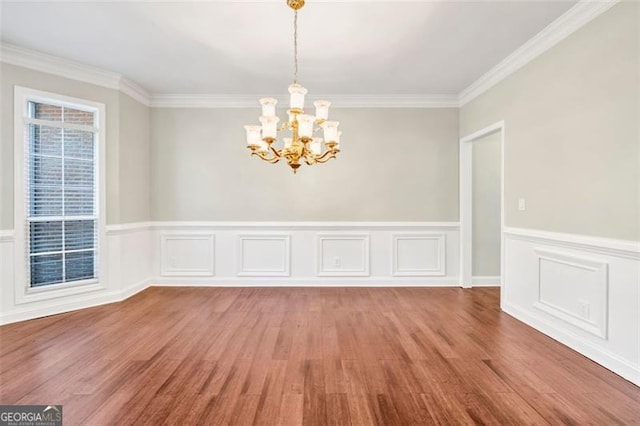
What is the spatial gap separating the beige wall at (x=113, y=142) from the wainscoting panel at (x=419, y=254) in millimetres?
3843

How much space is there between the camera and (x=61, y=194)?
374cm

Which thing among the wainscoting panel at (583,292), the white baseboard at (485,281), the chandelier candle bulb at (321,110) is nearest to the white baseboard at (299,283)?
the white baseboard at (485,281)

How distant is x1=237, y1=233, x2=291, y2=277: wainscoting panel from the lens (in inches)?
192

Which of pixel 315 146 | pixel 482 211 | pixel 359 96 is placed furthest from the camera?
pixel 482 211

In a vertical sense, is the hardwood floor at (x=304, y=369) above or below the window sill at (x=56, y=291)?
below

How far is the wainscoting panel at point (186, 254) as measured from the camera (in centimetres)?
486

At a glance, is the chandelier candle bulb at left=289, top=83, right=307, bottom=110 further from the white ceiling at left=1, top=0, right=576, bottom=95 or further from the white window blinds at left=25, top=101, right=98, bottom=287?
the white window blinds at left=25, top=101, right=98, bottom=287

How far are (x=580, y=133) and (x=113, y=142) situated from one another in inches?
201

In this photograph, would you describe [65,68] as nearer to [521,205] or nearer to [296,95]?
[296,95]

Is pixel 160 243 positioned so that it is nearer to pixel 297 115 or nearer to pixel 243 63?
pixel 243 63

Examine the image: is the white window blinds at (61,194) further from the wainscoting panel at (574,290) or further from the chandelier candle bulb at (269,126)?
the wainscoting panel at (574,290)

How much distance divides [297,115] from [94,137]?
3027 mm

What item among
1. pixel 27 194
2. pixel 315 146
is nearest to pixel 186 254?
pixel 27 194

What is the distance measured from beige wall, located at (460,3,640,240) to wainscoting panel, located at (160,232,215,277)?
4.12 m
